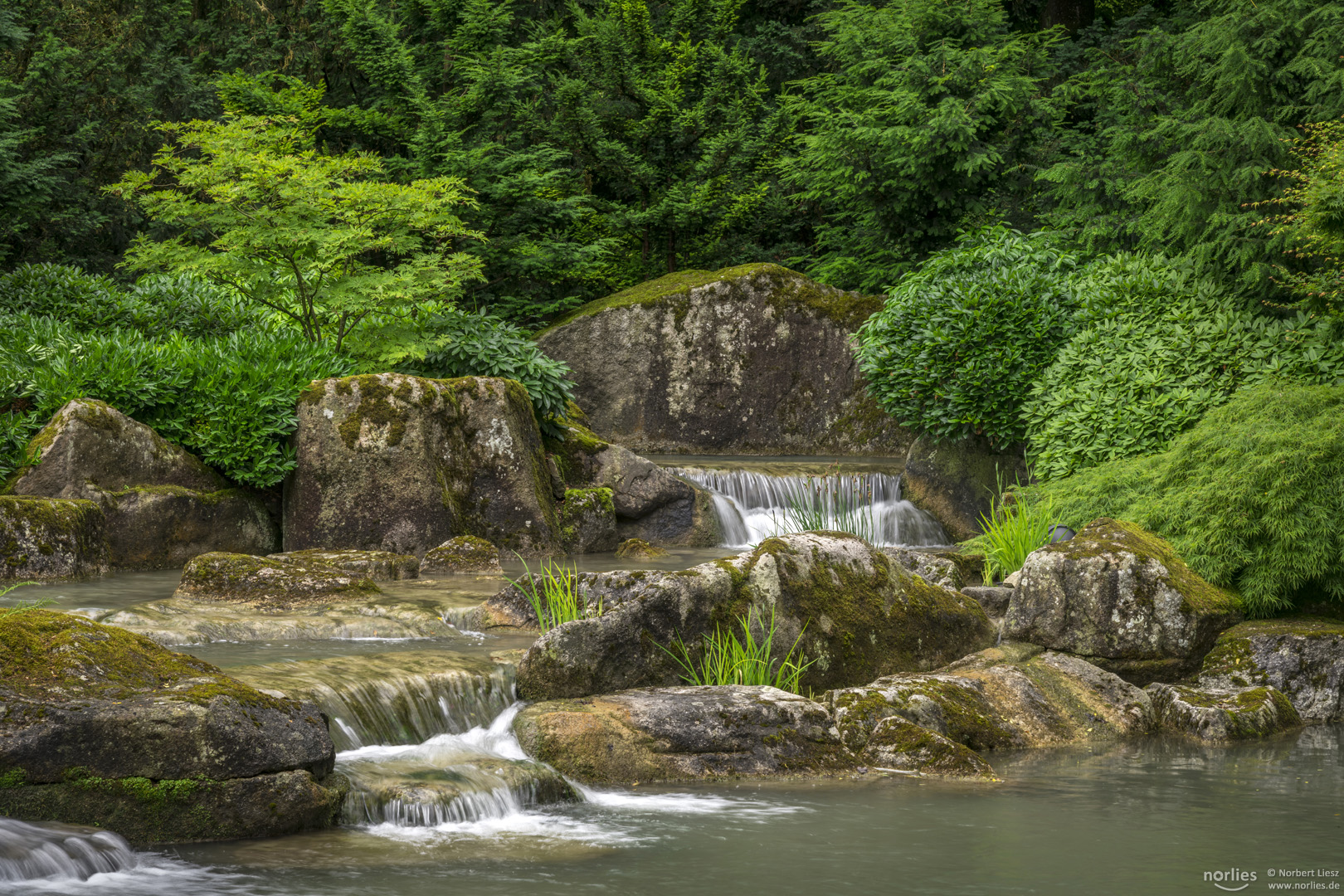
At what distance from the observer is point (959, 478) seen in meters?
14.1

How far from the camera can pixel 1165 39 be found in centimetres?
1467

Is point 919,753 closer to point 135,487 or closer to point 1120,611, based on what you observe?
point 1120,611

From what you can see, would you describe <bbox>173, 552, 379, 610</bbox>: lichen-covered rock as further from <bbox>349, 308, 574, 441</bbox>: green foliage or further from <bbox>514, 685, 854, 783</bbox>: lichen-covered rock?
<bbox>349, 308, 574, 441</bbox>: green foliage

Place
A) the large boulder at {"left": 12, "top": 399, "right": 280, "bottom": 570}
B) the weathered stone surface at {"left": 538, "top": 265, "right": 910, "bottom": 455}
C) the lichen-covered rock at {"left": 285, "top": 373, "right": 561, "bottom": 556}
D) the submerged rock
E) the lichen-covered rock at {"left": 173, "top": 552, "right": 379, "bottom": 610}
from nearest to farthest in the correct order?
1. the lichen-covered rock at {"left": 173, "top": 552, "right": 379, "bottom": 610}
2. the submerged rock
3. the large boulder at {"left": 12, "top": 399, "right": 280, "bottom": 570}
4. the lichen-covered rock at {"left": 285, "top": 373, "right": 561, "bottom": 556}
5. the weathered stone surface at {"left": 538, "top": 265, "right": 910, "bottom": 455}

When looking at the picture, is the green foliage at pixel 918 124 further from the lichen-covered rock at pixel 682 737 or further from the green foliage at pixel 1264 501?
the lichen-covered rock at pixel 682 737

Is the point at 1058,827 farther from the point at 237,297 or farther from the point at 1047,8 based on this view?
the point at 1047,8

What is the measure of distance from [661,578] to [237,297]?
10.8 metres

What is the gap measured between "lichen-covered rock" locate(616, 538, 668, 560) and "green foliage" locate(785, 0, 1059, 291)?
8.54 metres

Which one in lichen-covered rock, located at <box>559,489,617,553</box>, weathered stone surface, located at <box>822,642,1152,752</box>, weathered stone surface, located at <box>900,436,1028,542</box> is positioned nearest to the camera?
weathered stone surface, located at <box>822,642,1152,752</box>

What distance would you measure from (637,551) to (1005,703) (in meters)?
5.99

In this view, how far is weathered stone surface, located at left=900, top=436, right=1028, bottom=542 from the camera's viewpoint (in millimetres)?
13836

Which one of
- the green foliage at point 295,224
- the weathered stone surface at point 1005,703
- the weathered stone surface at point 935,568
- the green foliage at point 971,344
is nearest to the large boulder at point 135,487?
the green foliage at point 295,224

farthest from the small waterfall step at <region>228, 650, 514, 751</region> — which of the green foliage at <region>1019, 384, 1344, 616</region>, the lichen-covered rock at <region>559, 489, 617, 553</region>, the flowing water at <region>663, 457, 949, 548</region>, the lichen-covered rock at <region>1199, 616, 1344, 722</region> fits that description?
the flowing water at <region>663, 457, 949, 548</region>

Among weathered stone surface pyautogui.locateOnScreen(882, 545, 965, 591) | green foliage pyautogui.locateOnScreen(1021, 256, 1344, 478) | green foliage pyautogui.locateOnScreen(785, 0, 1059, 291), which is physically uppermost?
green foliage pyautogui.locateOnScreen(785, 0, 1059, 291)
